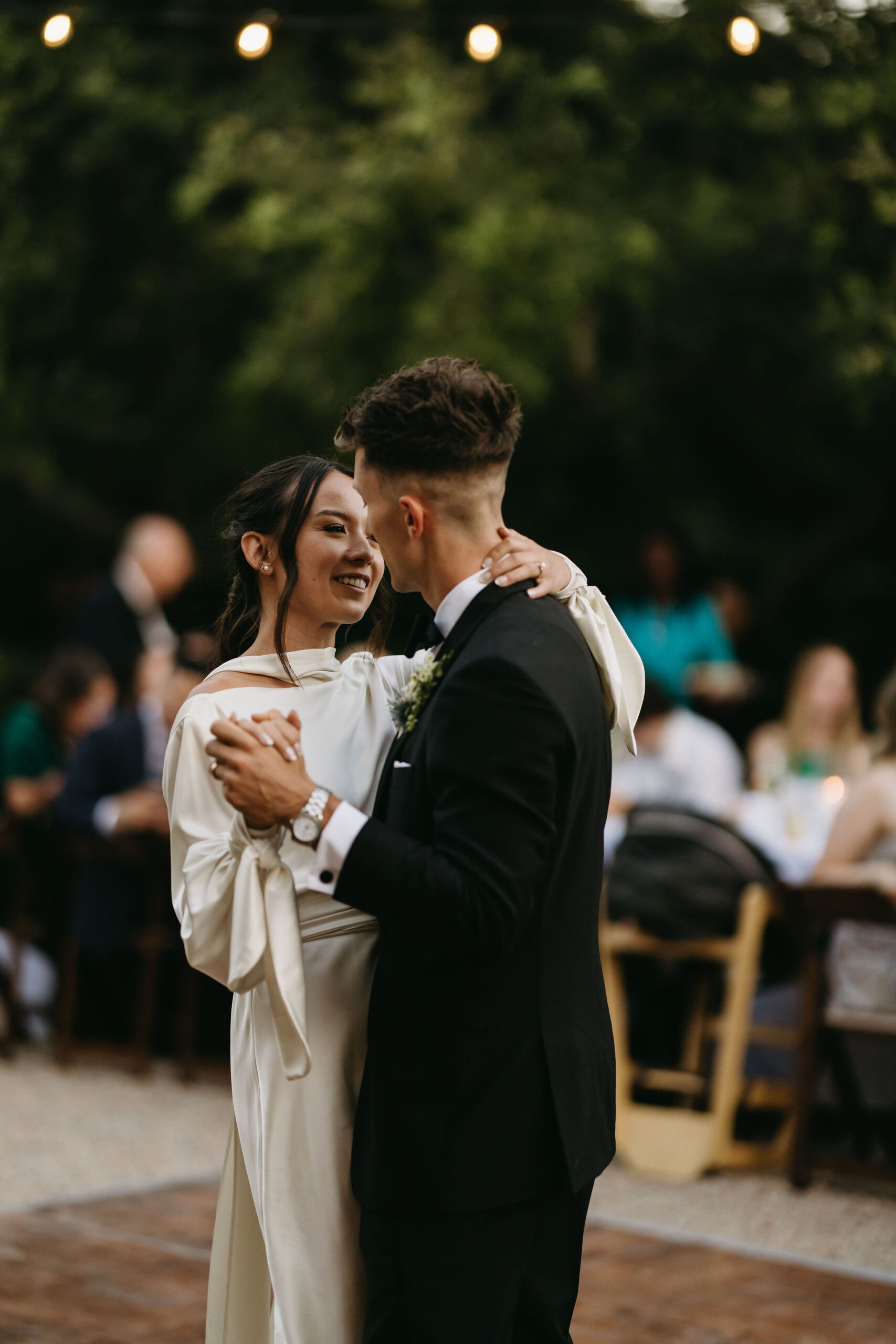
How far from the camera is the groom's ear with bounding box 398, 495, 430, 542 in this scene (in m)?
2.12

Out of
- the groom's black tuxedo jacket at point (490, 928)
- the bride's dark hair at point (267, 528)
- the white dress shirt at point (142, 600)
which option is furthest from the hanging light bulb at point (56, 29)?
the groom's black tuxedo jacket at point (490, 928)

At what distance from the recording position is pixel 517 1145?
81.0 inches

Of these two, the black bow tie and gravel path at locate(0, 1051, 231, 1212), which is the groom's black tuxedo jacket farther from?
gravel path at locate(0, 1051, 231, 1212)

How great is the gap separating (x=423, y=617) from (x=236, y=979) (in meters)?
0.78

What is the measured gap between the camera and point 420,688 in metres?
2.21

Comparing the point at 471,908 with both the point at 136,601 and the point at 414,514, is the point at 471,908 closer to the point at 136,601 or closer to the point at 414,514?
the point at 414,514

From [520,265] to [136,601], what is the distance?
3351 millimetres

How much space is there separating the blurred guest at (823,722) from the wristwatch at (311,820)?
5.28 meters

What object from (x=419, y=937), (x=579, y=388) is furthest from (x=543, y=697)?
(x=579, y=388)

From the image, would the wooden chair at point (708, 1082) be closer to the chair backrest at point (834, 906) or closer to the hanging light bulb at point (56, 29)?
the chair backrest at point (834, 906)

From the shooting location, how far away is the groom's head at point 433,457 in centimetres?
208

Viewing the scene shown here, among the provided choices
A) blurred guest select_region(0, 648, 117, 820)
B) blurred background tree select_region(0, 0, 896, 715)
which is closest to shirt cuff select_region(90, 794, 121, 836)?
blurred guest select_region(0, 648, 117, 820)

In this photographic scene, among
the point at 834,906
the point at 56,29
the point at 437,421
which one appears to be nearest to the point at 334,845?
the point at 437,421

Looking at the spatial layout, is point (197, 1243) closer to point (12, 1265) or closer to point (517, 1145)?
point (12, 1265)
